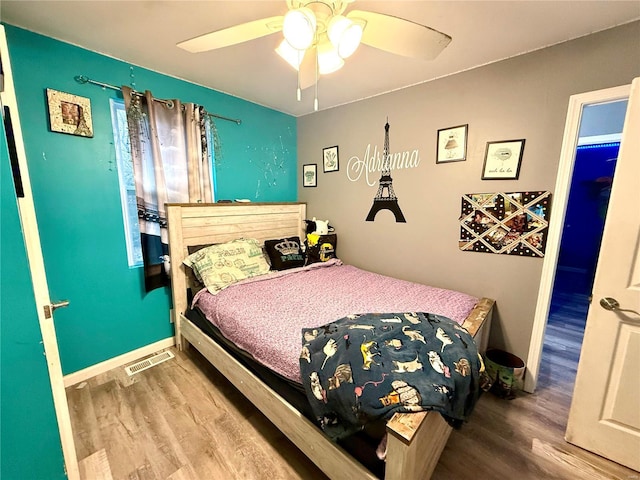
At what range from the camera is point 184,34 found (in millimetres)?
1732

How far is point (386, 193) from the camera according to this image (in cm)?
279

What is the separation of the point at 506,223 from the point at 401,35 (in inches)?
64.3

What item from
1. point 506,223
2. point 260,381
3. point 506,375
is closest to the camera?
point 260,381

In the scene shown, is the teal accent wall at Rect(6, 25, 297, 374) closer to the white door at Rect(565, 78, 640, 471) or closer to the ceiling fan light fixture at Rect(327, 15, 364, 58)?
the ceiling fan light fixture at Rect(327, 15, 364, 58)

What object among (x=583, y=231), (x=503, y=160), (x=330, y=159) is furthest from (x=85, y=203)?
(x=583, y=231)

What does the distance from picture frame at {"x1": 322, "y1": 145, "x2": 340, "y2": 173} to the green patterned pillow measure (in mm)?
1318

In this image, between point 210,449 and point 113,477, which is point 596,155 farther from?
point 113,477

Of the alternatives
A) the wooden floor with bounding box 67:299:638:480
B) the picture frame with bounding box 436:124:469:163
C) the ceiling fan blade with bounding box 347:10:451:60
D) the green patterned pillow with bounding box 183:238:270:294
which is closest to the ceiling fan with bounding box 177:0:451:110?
the ceiling fan blade with bounding box 347:10:451:60

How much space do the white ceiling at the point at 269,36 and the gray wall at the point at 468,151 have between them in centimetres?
15

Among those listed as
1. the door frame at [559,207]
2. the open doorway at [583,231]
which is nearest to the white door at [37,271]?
the door frame at [559,207]

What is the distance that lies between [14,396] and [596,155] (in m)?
5.80

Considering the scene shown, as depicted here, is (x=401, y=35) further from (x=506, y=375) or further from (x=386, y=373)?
(x=506, y=375)

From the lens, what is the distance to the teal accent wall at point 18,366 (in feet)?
2.34

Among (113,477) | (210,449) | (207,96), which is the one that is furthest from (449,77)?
(113,477)
